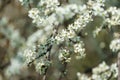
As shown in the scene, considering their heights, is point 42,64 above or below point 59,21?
below

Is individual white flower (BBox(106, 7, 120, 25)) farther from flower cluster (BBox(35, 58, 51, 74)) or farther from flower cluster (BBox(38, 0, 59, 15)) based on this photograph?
flower cluster (BBox(35, 58, 51, 74))

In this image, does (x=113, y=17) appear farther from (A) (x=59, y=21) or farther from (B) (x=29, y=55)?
(B) (x=29, y=55)

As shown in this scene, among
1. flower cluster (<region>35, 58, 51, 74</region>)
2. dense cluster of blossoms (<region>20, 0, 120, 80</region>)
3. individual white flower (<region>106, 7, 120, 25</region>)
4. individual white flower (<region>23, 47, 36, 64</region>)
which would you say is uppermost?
individual white flower (<region>106, 7, 120, 25</region>)

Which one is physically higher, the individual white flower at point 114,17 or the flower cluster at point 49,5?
the individual white flower at point 114,17

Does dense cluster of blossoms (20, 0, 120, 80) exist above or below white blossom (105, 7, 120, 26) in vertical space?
below

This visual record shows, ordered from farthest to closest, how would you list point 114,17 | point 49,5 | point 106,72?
point 106,72 < point 114,17 < point 49,5

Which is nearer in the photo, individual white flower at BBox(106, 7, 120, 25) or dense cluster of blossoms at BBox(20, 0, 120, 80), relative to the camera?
dense cluster of blossoms at BBox(20, 0, 120, 80)

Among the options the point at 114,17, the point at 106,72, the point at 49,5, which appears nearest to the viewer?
the point at 49,5

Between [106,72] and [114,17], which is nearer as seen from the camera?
[114,17]

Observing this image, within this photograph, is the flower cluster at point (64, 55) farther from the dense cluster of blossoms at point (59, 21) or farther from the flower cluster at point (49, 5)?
the flower cluster at point (49, 5)

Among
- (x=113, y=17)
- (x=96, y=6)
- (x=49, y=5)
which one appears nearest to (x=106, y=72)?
(x=113, y=17)

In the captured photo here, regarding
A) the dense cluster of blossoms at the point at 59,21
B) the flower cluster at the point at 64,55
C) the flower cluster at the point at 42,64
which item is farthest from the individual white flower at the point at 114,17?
the flower cluster at the point at 42,64

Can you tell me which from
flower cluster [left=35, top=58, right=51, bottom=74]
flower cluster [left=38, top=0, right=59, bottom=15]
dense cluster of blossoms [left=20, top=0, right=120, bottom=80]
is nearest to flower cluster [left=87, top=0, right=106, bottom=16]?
dense cluster of blossoms [left=20, top=0, right=120, bottom=80]
